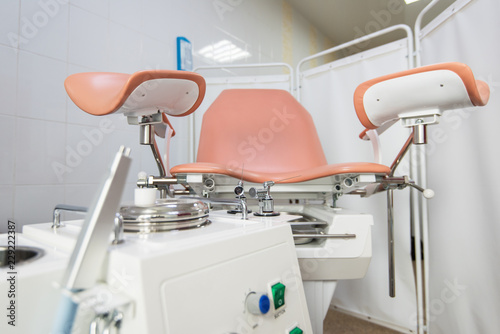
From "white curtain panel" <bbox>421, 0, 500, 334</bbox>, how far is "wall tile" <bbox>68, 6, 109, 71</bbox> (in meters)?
1.57

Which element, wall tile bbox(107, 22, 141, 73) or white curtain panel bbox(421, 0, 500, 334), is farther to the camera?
wall tile bbox(107, 22, 141, 73)

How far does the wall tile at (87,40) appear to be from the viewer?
1305 millimetres

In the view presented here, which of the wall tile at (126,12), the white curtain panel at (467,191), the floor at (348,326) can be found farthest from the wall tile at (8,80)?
the white curtain panel at (467,191)

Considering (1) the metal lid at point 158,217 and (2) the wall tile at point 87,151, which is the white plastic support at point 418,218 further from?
(2) the wall tile at point 87,151

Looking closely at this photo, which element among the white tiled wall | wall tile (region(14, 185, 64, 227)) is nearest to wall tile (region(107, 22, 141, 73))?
the white tiled wall

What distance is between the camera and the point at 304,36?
11.0ft

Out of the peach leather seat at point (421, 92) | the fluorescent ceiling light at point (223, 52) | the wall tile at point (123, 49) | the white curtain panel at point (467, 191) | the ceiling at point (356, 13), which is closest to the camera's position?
the peach leather seat at point (421, 92)

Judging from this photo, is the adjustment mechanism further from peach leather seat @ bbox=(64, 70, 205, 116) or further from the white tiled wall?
the white tiled wall

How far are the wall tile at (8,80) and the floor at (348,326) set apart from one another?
1.64 m

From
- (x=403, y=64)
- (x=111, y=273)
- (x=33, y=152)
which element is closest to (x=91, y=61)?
(x=33, y=152)

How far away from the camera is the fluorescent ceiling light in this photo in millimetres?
2035

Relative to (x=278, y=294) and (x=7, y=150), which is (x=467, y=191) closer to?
(x=278, y=294)

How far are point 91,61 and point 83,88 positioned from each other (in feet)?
2.44

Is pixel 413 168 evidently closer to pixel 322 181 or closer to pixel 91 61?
pixel 322 181
